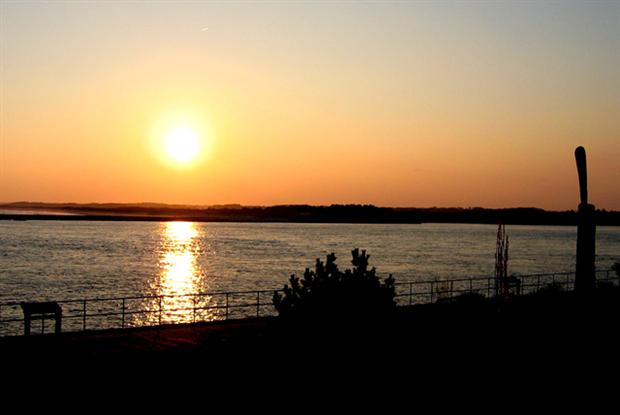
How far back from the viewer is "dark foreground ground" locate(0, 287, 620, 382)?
1350 centimetres

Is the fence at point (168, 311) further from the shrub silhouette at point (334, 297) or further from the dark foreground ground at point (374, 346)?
the shrub silhouette at point (334, 297)

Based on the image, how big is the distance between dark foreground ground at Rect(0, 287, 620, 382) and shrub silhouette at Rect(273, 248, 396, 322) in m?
0.18

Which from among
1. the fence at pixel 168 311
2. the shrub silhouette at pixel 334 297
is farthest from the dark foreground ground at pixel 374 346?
the fence at pixel 168 311

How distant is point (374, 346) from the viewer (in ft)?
44.8

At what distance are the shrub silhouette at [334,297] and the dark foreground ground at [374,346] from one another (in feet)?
0.59

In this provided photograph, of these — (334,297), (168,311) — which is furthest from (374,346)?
(168,311)

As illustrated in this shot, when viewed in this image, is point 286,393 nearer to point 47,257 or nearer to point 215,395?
point 215,395

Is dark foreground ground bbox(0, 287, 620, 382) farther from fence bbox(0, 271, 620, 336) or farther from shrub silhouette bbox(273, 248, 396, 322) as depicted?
fence bbox(0, 271, 620, 336)

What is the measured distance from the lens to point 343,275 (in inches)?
536

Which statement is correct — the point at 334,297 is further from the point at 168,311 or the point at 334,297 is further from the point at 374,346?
the point at 168,311

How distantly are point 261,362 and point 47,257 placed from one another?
320 feet

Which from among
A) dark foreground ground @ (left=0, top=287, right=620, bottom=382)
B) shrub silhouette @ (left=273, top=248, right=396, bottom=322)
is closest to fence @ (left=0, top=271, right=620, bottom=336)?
dark foreground ground @ (left=0, top=287, right=620, bottom=382)

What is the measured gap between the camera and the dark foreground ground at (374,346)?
44.3ft

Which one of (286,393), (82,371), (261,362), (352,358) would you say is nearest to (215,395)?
(261,362)
